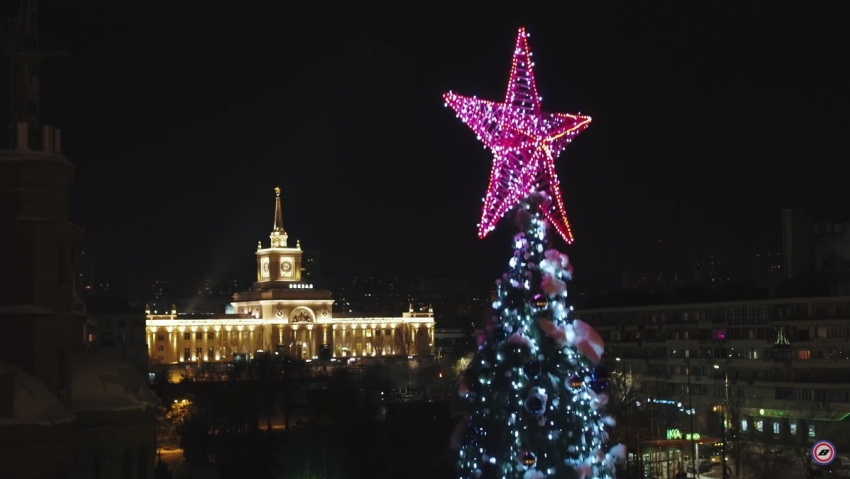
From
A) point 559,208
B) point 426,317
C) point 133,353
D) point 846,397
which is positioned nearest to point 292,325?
point 426,317

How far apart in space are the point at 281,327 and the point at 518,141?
11292 centimetres

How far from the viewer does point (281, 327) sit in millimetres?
138000

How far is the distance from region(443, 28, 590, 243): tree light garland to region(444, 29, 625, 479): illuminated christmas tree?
60 cm

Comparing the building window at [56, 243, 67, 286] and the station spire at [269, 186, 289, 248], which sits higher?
the station spire at [269, 186, 289, 248]

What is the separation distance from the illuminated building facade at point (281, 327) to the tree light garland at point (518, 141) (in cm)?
10359

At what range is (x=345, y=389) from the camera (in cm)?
6588

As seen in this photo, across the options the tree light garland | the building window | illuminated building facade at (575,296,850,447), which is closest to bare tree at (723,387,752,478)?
illuminated building facade at (575,296,850,447)

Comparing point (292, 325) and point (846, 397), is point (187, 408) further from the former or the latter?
point (292, 325)

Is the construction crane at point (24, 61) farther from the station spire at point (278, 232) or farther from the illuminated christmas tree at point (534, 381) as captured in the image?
the station spire at point (278, 232)

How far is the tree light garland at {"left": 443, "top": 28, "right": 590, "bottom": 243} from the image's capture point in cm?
2677

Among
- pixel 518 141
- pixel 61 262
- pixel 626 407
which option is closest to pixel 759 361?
pixel 626 407

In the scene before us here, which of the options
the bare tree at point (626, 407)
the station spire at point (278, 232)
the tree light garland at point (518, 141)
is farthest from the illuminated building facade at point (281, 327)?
the tree light garland at point (518, 141)

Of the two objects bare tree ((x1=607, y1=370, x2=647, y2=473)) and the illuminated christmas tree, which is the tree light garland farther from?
bare tree ((x1=607, y1=370, x2=647, y2=473))

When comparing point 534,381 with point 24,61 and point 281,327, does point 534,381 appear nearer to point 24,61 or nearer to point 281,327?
point 24,61
